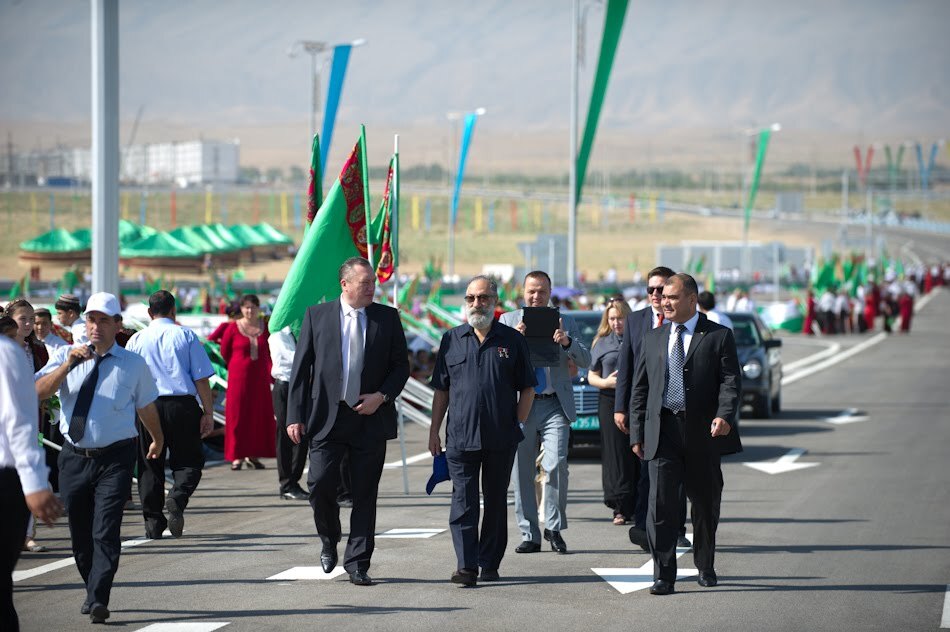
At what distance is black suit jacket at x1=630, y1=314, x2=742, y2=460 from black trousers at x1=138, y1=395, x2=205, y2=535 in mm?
3218

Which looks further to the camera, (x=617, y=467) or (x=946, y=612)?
(x=617, y=467)

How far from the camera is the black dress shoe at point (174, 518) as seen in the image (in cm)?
1041

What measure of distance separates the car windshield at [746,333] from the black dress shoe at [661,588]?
1308 centimetres

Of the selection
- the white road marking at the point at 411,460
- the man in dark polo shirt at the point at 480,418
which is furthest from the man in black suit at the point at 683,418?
the white road marking at the point at 411,460

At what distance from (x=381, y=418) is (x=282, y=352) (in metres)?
4.28

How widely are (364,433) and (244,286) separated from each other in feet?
186

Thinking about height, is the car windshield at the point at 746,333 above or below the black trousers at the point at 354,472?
below

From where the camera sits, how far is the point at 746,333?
21766mm

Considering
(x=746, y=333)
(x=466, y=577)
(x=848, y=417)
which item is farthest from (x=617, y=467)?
(x=848, y=417)

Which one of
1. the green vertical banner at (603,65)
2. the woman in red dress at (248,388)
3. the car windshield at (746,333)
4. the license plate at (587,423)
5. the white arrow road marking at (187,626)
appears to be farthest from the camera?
the green vertical banner at (603,65)

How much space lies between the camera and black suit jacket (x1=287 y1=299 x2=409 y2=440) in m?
8.63

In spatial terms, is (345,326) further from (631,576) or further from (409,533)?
(409,533)

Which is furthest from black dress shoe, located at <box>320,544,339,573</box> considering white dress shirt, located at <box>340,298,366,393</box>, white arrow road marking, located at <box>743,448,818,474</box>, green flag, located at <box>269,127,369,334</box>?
white arrow road marking, located at <box>743,448,818,474</box>

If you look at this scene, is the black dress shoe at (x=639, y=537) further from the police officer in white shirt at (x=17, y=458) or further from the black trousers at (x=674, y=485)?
the police officer in white shirt at (x=17, y=458)
